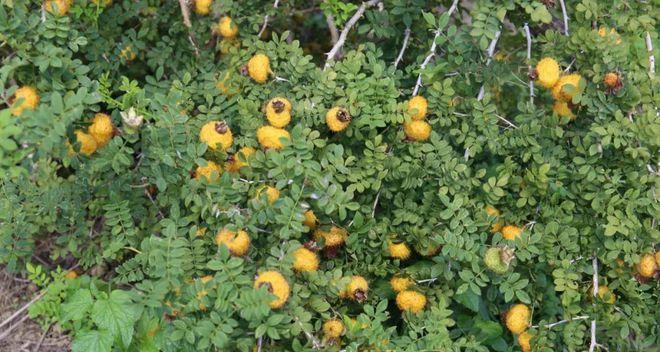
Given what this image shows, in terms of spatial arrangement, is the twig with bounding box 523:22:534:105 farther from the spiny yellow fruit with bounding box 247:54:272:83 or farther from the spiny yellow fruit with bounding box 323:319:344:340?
the spiny yellow fruit with bounding box 323:319:344:340

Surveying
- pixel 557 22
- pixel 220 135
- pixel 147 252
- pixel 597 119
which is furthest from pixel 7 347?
pixel 557 22

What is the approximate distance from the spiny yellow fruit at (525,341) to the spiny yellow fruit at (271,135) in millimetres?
1144

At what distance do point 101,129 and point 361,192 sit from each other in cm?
97

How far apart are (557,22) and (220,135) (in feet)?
5.58

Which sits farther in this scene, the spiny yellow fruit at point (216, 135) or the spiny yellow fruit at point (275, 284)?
the spiny yellow fruit at point (216, 135)

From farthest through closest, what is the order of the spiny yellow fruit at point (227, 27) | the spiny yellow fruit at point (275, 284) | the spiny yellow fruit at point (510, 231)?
the spiny yellow fruit at point (227, 27), the spiny yellow fruit at point (510, 231), the spiny yellow fruit at point (275, 284)

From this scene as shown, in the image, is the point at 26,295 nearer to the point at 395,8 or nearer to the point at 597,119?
the point at 395,8

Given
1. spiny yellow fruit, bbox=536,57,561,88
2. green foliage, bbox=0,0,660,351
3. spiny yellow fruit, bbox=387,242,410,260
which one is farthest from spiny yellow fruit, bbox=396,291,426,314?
spiny yellow fruit, bbox=536,57,561,88

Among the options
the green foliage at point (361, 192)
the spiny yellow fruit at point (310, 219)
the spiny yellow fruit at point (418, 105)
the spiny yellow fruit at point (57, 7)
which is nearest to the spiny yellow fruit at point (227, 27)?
the green foliage at point (361, 192)

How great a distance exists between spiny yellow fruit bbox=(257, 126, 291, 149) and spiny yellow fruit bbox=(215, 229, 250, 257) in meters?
0.34

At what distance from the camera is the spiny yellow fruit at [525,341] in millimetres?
2594

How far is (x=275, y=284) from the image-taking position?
7.08 feet

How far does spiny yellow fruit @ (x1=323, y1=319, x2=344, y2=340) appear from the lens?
2.39 metres

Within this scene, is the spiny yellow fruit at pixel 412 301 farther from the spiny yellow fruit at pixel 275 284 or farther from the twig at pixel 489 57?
the twig at pixel 489 57
